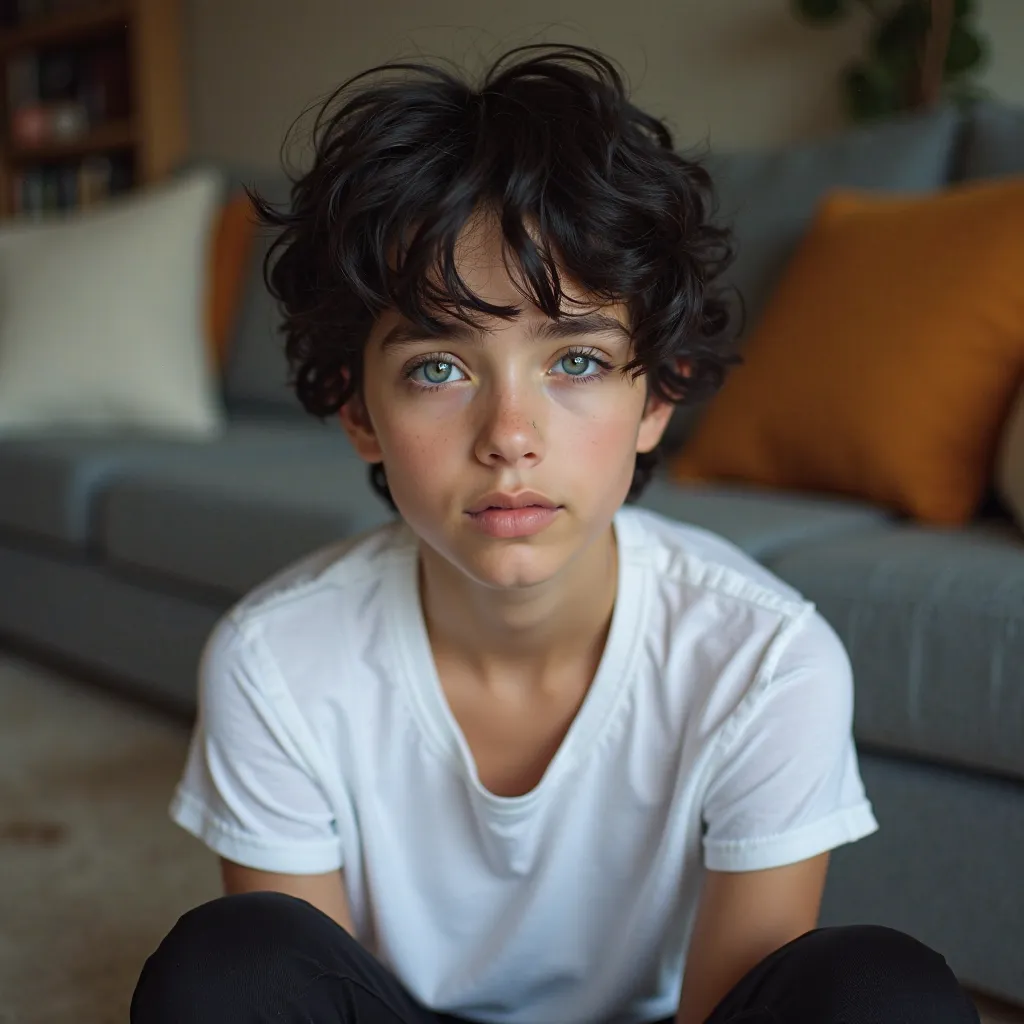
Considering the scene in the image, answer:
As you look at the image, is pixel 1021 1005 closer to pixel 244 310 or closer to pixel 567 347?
pixel 567 347

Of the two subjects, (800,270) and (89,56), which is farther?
(89,56)

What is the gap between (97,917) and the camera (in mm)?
1396

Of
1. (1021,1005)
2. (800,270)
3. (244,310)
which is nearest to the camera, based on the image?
(1021,1005)

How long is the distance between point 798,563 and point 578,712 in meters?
0.39

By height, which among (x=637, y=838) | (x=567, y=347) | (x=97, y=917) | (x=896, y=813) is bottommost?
(x=97, y=917)

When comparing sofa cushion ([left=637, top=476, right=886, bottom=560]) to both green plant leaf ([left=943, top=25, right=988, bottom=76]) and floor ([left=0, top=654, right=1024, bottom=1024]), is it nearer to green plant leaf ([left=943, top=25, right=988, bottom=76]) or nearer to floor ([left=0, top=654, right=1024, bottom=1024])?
floor ([left=0, top=654, right=1024, bottom=1024])

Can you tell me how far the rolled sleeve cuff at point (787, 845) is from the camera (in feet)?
2.82

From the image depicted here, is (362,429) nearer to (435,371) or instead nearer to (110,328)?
(435,371)

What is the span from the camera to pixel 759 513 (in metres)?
1.44

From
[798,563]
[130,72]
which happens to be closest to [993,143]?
[798,563]

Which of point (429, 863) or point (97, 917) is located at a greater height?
point (429, 863)

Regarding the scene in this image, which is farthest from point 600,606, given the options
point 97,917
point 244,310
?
point 244,310

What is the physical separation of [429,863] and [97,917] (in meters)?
0.62

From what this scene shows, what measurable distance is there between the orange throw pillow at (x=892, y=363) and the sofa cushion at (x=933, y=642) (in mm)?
258
